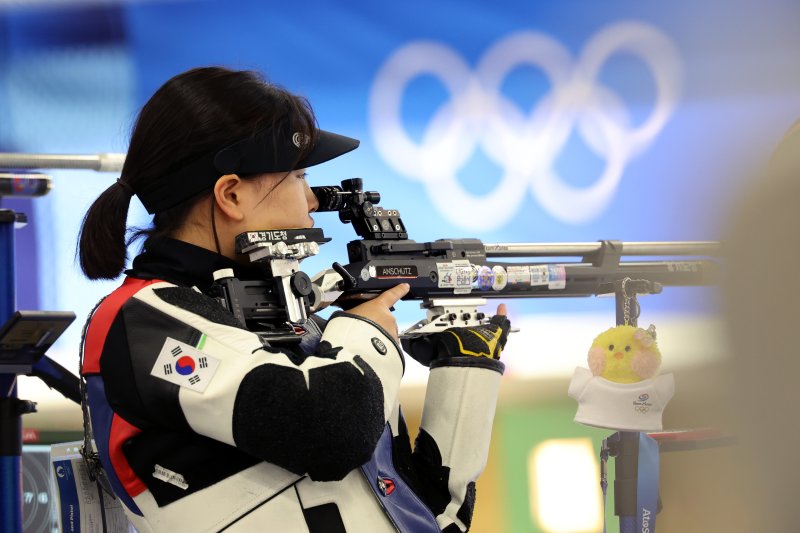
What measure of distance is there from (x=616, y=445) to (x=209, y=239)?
826 millimetres

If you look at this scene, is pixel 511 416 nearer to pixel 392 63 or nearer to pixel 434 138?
pixel 434 138

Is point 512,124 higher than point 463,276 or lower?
higher

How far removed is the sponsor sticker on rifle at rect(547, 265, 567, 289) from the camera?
66.5 inches

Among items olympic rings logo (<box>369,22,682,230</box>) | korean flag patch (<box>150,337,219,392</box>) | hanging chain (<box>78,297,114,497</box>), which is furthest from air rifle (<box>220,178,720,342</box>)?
olympic rings logo (<box>369,22,682,230</box>)

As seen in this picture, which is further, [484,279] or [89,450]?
[484,279]

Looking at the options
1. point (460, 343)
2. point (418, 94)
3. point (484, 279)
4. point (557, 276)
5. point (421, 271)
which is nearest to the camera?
point (460, 343)

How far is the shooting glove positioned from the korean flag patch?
0.41 m

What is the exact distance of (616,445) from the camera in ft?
5.35

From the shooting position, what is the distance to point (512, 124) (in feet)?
10.1

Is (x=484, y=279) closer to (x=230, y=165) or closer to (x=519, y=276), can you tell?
(x=519, y=276)

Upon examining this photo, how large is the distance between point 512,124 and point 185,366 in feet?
7.13

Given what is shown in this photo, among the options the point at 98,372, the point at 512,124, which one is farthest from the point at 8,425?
the point at 512,124

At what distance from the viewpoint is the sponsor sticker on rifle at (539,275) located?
1666 mm

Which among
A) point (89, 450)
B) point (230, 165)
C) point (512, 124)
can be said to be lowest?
point (89, 450)
